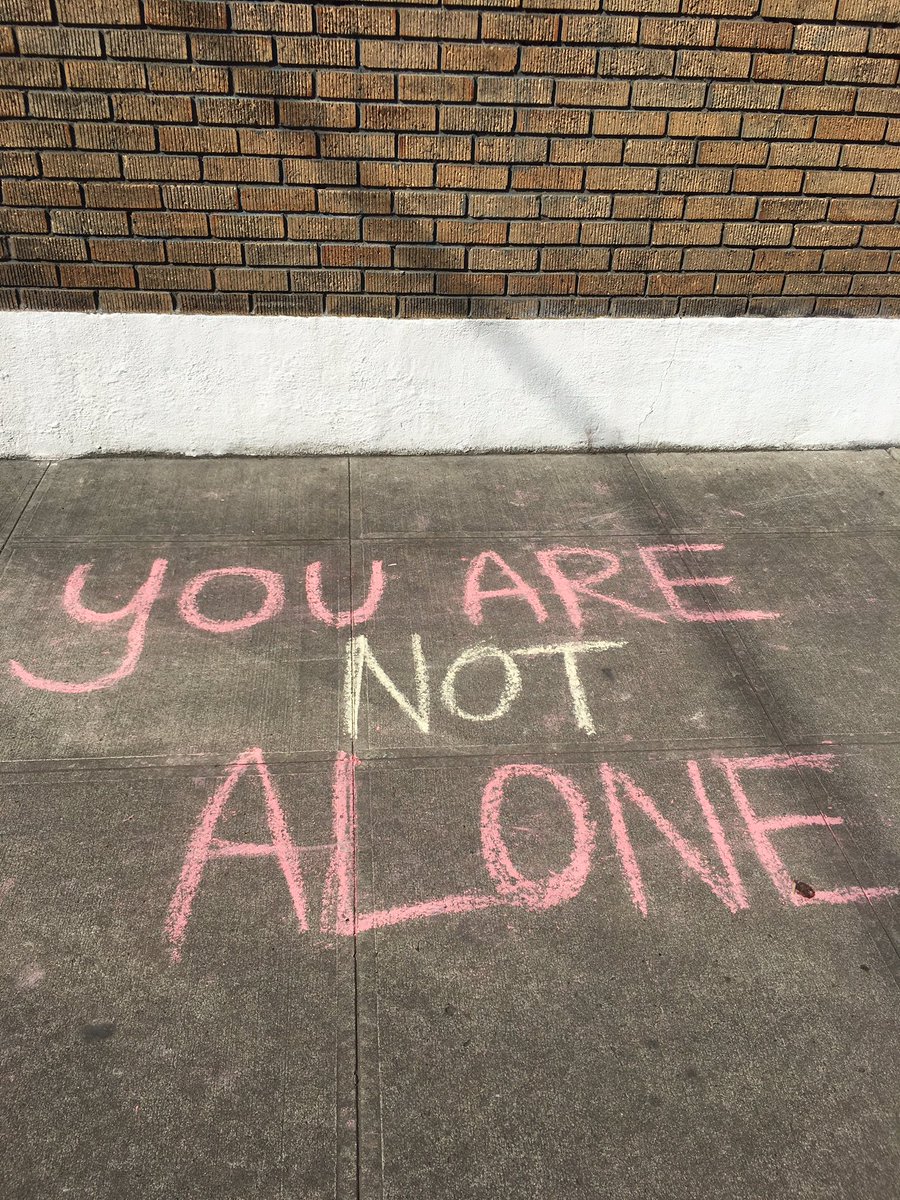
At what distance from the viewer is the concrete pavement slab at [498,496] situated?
4.59 metres

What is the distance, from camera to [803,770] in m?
3.31

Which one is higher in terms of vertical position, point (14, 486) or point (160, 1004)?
point (14, 486)

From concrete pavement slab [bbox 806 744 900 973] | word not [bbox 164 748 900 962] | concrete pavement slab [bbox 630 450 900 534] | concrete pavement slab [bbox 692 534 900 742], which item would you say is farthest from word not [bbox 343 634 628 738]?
concrete pavement slab [bbox 630 450 900 534]

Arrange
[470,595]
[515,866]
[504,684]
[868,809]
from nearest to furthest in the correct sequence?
[515,866], [868,809], [504,684], [470,595]

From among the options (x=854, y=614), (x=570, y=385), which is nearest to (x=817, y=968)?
(x=854, y=614)

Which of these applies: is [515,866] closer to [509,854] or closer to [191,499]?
[509,854]

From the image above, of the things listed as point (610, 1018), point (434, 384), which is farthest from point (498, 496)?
point (610, 1018)

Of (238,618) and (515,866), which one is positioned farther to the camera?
(238,618)

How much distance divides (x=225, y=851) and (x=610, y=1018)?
1.18 metres

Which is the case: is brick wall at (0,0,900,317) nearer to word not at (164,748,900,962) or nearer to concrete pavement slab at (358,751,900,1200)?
word not at (164,748,900,962)

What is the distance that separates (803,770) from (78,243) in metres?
3.83

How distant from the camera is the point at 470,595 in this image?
4105mm

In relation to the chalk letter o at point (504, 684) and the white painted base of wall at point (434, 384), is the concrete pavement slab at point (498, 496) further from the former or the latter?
the chalk letter o at point (504, 684)

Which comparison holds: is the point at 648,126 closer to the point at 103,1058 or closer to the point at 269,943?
the point at 269,943
